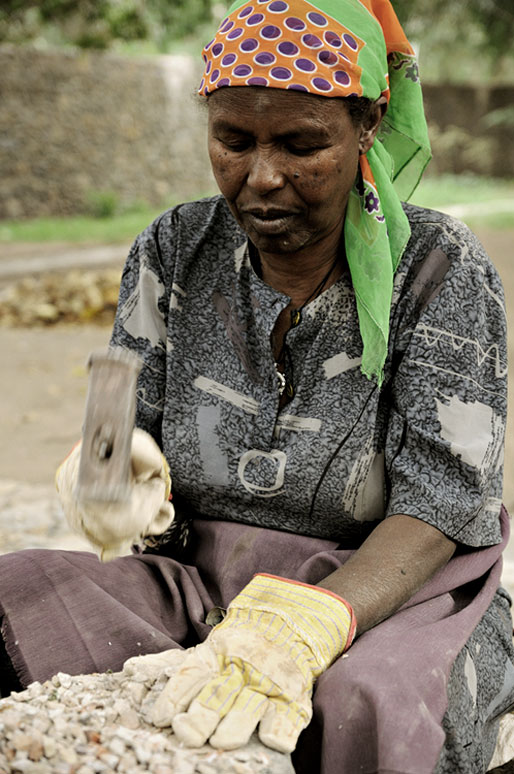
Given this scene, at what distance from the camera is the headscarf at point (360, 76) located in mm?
1699

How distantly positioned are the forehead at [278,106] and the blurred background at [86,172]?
3.35 m

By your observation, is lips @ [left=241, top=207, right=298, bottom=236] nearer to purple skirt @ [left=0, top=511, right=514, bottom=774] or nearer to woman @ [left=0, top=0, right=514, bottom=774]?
woman @ [left=0, top=0, right=514, bottom=774]

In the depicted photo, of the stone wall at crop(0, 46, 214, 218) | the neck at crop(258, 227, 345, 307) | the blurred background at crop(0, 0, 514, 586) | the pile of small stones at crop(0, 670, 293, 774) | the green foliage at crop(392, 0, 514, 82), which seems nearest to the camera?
the pile of small stones at crop(0, 670, 293, 774)

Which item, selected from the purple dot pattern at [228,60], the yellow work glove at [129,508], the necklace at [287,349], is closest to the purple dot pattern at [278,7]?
the purple dot pattern at [228,60]

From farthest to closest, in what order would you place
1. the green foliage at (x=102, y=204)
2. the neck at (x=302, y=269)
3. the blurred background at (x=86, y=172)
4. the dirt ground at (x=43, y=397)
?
the green foliage at (x=102, y=204) < the blurred background at (x=86, y=172) < the dirt ground at (x=43, y=397) < the neck at (x=302, y=269)

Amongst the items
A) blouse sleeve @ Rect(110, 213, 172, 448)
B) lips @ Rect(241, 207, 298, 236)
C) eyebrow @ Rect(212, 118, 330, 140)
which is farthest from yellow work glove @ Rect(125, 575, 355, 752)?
eyebrow @ Rect(212, 118, 330, 140)

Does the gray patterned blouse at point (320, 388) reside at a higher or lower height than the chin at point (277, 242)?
lower

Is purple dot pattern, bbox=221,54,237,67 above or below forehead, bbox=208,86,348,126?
above

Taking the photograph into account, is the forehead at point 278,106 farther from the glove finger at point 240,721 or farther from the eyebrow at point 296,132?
the glove finger at point 240,721

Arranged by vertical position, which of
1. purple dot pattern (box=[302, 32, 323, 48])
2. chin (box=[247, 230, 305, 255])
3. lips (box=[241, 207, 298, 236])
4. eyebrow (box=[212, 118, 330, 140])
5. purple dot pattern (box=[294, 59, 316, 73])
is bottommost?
A: chin (box=[247, 230, 305, 255])

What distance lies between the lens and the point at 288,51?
5.60 ft

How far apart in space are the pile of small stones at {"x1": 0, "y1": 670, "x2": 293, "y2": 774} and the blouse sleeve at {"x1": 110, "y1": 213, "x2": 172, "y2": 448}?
0.66 meters

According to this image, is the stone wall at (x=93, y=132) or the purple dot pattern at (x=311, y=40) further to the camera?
the stone wall at (x=93, y=132)

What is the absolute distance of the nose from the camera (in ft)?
5.61
